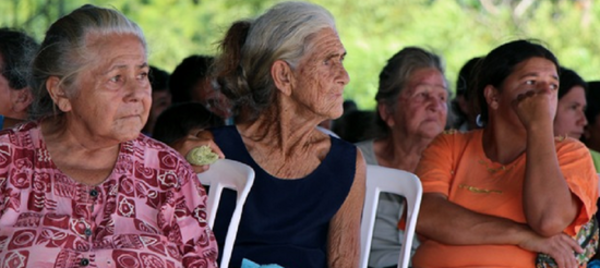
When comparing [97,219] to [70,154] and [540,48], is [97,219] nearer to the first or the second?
[70,154]

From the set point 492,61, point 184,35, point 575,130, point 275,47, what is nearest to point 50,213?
point 275,47

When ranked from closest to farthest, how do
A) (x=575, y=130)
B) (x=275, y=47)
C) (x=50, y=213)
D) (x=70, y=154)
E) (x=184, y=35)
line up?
(x=50, y=213) < (x=70, y=154) < (x=275, y=47) < (x=575, y=130) < (x=184, y=35)

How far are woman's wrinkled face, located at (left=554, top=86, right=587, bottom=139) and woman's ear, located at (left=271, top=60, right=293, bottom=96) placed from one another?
1.87m

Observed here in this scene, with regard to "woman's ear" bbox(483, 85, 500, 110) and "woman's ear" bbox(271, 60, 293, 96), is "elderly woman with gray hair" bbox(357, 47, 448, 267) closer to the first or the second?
"woman's ear" bbox(483, 85, 500, 110)

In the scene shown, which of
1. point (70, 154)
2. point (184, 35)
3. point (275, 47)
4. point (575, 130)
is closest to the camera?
point (70, 154)

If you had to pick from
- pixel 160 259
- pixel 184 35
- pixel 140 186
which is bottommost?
pixel 160 259

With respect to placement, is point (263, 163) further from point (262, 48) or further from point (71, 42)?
point (71, 42)

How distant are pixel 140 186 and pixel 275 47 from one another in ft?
2.30

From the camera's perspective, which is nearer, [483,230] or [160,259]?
[160,259]

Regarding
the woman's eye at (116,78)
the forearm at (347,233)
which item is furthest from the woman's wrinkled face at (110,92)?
the forearm at (347,233)

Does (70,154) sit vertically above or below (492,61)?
below

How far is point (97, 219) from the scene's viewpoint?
8.00 feet

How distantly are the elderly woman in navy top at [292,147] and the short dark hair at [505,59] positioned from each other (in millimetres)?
637

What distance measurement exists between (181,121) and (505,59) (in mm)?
1310
